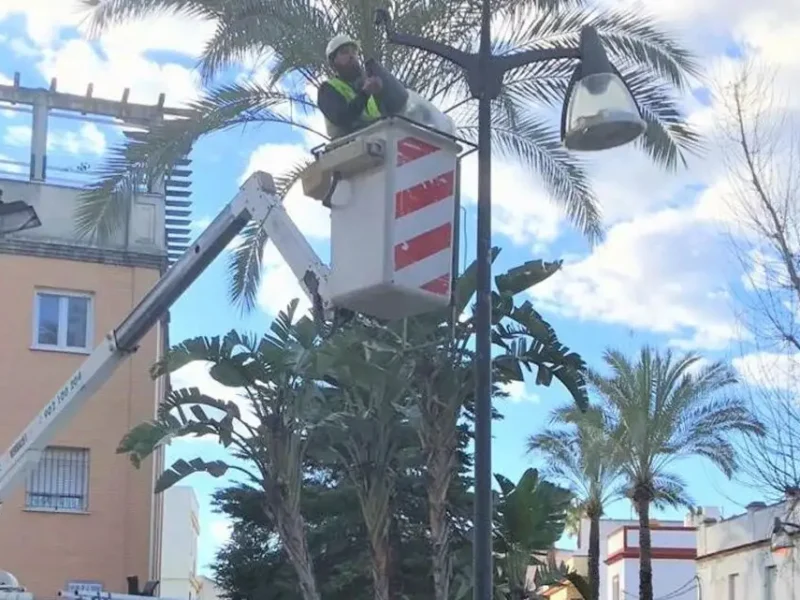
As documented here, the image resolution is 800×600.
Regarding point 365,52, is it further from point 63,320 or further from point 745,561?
point 745,561

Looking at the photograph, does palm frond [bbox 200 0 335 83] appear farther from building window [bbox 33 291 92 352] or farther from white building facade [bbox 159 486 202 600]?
white building facade [bbox 159 486 202 600]

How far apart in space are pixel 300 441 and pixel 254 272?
3.94 metres

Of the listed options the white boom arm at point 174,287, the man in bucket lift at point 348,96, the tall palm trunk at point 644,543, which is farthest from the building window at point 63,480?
the man in bucket lift at point 348,96

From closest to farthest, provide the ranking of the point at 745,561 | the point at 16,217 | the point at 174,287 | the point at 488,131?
the point at 488,131, the point at 174,287, the point at 16,217, the point at 745,561

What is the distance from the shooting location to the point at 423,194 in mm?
4953

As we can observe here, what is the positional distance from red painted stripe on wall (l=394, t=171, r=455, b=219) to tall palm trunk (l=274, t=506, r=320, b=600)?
27.5 ft

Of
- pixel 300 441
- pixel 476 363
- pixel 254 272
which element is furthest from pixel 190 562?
pixel 476 363

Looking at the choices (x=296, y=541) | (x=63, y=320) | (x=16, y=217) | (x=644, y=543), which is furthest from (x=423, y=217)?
(x=644, y=543)

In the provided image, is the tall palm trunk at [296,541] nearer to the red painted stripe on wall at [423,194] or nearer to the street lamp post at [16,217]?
the street lamp post at [16,217]

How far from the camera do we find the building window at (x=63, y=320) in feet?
81.8

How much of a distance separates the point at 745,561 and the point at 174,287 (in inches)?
1059

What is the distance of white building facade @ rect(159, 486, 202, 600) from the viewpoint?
144 ft

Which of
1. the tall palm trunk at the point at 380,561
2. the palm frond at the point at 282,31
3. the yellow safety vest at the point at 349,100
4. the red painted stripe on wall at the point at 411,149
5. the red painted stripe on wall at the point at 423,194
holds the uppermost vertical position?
the palm frond at the point at 282,31

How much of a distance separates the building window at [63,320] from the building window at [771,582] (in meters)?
18.1
